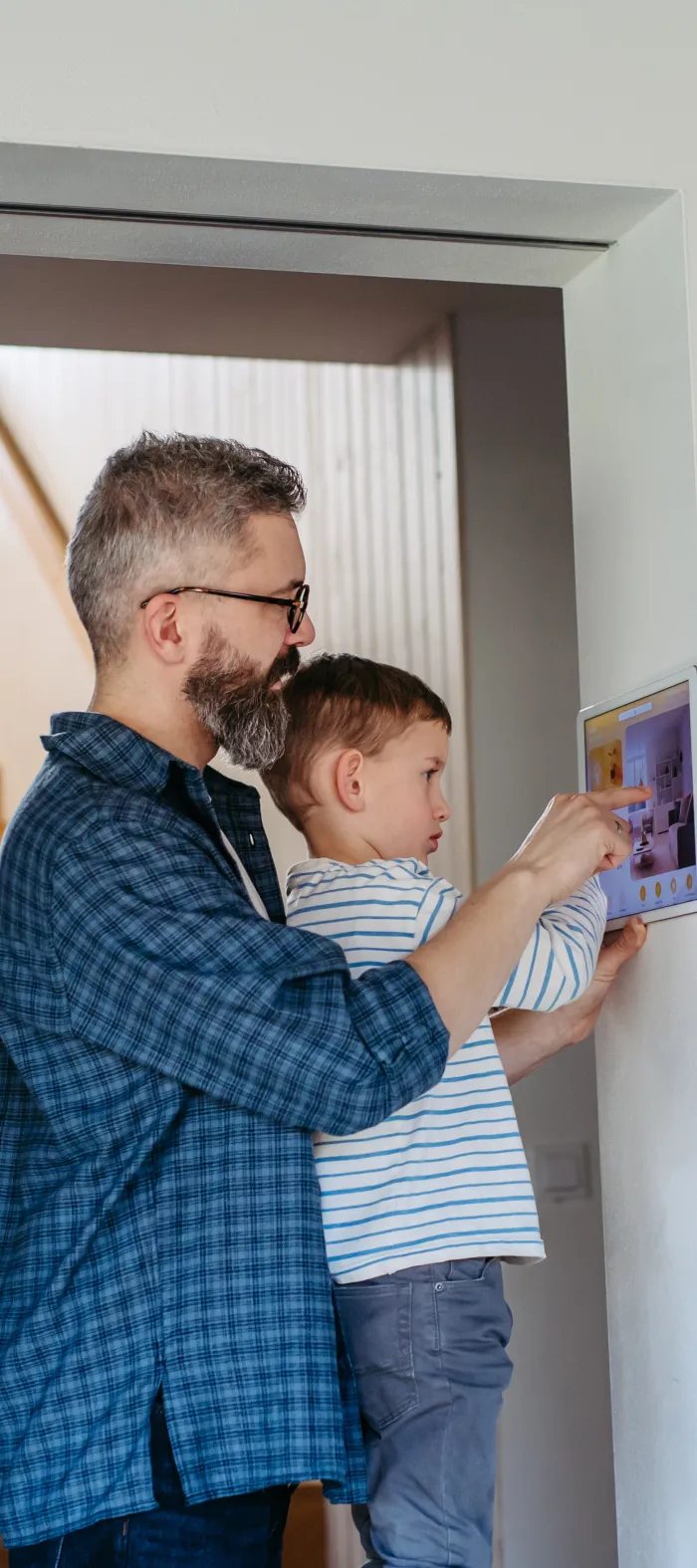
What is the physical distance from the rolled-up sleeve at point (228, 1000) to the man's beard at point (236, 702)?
0.21 metres

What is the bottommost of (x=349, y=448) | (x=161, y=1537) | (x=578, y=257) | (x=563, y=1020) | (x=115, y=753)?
(x=161, y=1537)

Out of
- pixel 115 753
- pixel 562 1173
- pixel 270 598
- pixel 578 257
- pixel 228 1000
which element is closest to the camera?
pixel 228 1000

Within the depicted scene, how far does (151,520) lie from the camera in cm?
142

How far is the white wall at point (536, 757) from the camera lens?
2949 mm

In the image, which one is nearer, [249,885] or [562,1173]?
[249,885]

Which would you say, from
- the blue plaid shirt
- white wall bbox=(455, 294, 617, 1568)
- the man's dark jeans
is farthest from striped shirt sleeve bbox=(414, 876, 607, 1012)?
white wall bbox=(455, 294, 617, 1568)

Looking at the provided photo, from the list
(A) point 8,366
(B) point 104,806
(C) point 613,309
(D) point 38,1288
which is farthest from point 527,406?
(D) point 38,1288

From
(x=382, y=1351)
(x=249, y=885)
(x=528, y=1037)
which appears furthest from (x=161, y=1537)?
(x=528, y=1037)

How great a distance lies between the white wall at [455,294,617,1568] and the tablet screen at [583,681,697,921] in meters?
1.43

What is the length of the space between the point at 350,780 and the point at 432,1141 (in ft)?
1.31

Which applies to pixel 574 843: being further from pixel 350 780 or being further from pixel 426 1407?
pixel 426 1407

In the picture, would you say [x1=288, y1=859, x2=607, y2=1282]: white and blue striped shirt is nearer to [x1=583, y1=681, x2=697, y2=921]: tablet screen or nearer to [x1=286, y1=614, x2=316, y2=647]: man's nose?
[x1=583, y1=681, x2=697, y2=921]: tablet screen

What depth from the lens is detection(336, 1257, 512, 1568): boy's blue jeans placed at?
4.38 ft

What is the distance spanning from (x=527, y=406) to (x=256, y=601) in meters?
2.01
